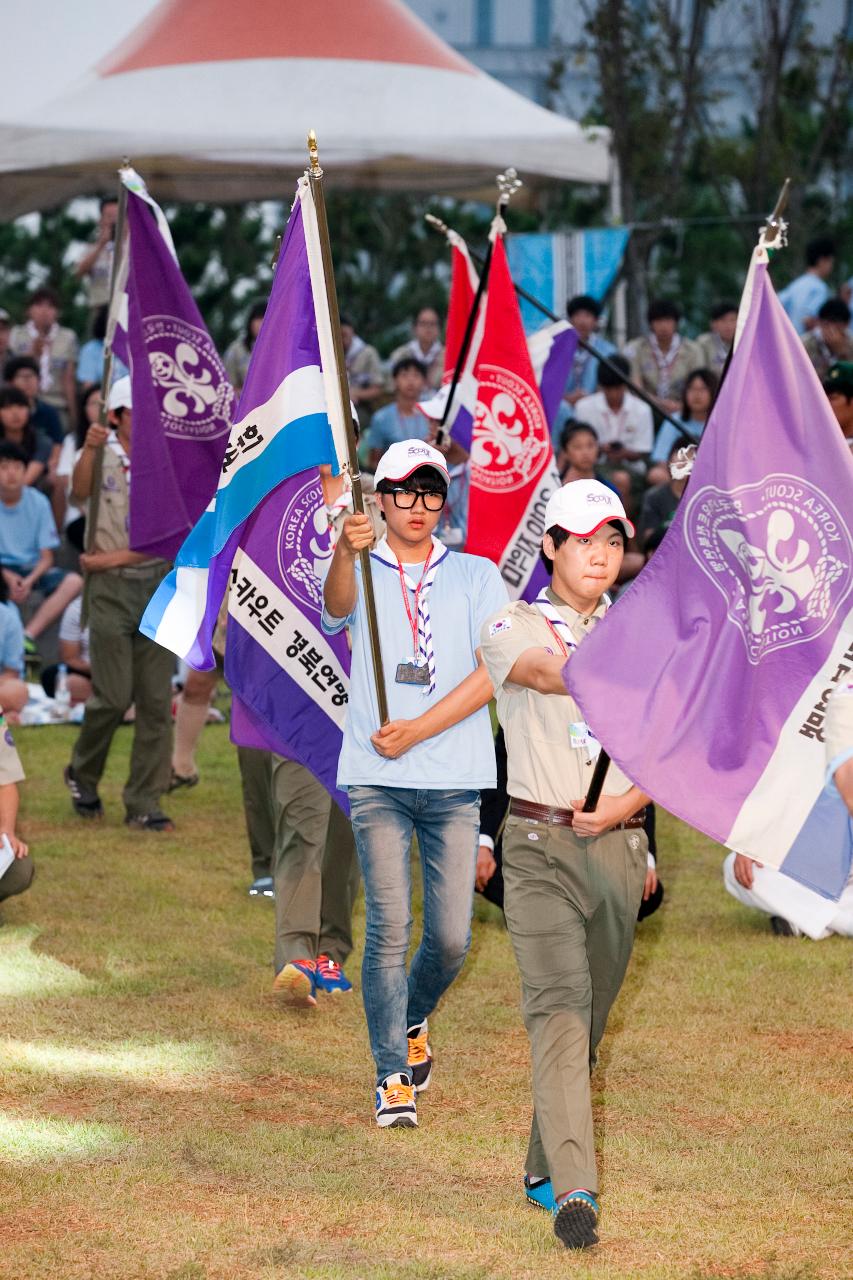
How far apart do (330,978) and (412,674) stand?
80.6 inches

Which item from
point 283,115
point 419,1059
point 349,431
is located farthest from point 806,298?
point 419,1059

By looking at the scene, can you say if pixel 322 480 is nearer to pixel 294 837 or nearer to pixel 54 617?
pixel 294 837

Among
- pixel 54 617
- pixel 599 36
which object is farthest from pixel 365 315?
pixel 54 617

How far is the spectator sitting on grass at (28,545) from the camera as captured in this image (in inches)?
586

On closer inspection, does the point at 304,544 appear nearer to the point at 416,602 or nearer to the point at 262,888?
the point at 416,602

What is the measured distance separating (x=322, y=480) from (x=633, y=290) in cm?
1596

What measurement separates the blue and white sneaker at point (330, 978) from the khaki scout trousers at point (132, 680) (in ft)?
10.8

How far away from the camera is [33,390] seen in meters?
17.2

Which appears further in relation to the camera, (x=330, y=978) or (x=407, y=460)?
(x=330, y=978)

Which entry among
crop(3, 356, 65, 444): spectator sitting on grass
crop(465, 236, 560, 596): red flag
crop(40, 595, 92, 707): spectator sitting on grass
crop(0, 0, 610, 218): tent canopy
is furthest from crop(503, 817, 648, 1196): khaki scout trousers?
crop(3, 356, 65, 444): spectator sitting on grass

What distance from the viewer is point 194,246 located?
22562mm

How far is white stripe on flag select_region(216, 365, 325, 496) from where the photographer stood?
687 centimetres

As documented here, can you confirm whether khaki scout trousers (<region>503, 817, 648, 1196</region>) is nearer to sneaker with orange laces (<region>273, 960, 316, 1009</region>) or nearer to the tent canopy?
sneaker with orange laces (<region>273, 960, 316, 1009</region>)

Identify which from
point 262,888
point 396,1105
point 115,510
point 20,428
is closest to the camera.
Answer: point 396,1105
